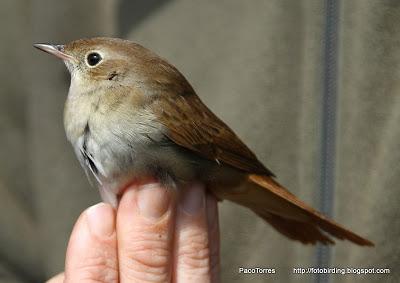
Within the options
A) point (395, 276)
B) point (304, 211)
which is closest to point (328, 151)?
point (304, 211)

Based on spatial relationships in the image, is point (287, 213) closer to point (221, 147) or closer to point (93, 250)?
point (221, 147)

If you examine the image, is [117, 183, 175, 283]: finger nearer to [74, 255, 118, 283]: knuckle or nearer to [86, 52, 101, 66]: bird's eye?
[74, 255, 118, 283]: knuckle

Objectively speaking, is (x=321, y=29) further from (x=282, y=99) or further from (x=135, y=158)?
(x=135, y=158)

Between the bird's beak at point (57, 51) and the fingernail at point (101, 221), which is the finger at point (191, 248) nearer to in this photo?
the fingernail at point (101, 221)

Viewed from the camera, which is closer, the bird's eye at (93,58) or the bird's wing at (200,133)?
the bird's wing at (200,133)

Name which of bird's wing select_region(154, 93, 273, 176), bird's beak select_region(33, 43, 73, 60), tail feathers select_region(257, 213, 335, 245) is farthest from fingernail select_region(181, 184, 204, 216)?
bird's beak select_region(33, 43, 73, 60)

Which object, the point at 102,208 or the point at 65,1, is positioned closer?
the point at 102,208

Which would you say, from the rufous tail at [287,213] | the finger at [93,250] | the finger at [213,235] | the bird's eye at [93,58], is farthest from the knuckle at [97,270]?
the bird's eye at [93,58]

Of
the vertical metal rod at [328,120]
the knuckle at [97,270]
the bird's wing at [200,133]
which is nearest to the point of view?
the knuckle at [97,270]
